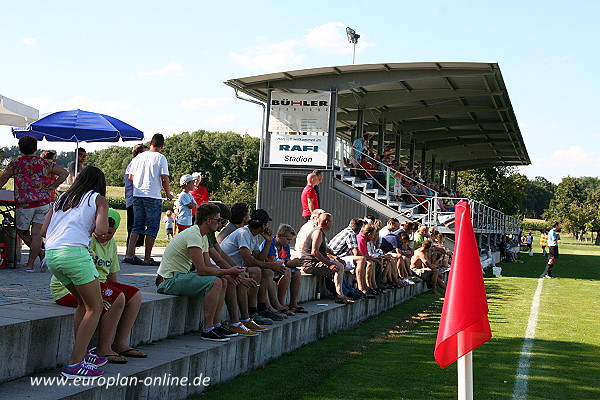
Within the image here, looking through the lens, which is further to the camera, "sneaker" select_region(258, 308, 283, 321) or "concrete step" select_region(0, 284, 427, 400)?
"sneaker" select_region(258, 308, 283, 321)

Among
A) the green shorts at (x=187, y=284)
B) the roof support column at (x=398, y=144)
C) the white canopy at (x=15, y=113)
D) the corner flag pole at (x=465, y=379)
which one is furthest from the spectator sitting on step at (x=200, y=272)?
the roof support column at (x=398, y=144)

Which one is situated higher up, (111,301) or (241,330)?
(111,301)

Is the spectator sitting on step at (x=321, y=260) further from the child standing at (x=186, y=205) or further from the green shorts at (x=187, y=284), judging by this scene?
the green shorts at (x=187, y=284)

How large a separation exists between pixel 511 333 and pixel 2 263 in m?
7.01

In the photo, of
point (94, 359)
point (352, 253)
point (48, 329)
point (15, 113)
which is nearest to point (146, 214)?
point (15, 113)

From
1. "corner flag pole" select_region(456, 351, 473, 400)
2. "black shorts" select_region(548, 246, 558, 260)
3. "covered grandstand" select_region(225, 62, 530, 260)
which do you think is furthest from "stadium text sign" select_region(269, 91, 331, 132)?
"corner flag pole" select_region(456, 351, 473, 400)

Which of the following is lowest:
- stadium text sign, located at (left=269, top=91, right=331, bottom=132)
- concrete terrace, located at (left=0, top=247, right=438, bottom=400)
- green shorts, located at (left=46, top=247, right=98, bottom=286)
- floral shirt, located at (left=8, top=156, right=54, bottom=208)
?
concrete terrace, located at (left=0, top=247, right=438, bottom=400)

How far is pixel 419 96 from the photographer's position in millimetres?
24484

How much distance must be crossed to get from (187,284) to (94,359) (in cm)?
199

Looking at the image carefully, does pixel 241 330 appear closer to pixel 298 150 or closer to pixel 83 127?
pixel 83 127

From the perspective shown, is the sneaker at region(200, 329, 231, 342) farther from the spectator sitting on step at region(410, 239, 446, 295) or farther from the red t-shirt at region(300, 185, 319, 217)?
the spectator sitting on step at region(410, 239, 446, 295)

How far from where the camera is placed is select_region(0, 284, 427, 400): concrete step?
508cm

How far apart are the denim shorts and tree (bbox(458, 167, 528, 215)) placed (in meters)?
46.9

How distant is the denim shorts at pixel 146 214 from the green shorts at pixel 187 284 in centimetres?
303
